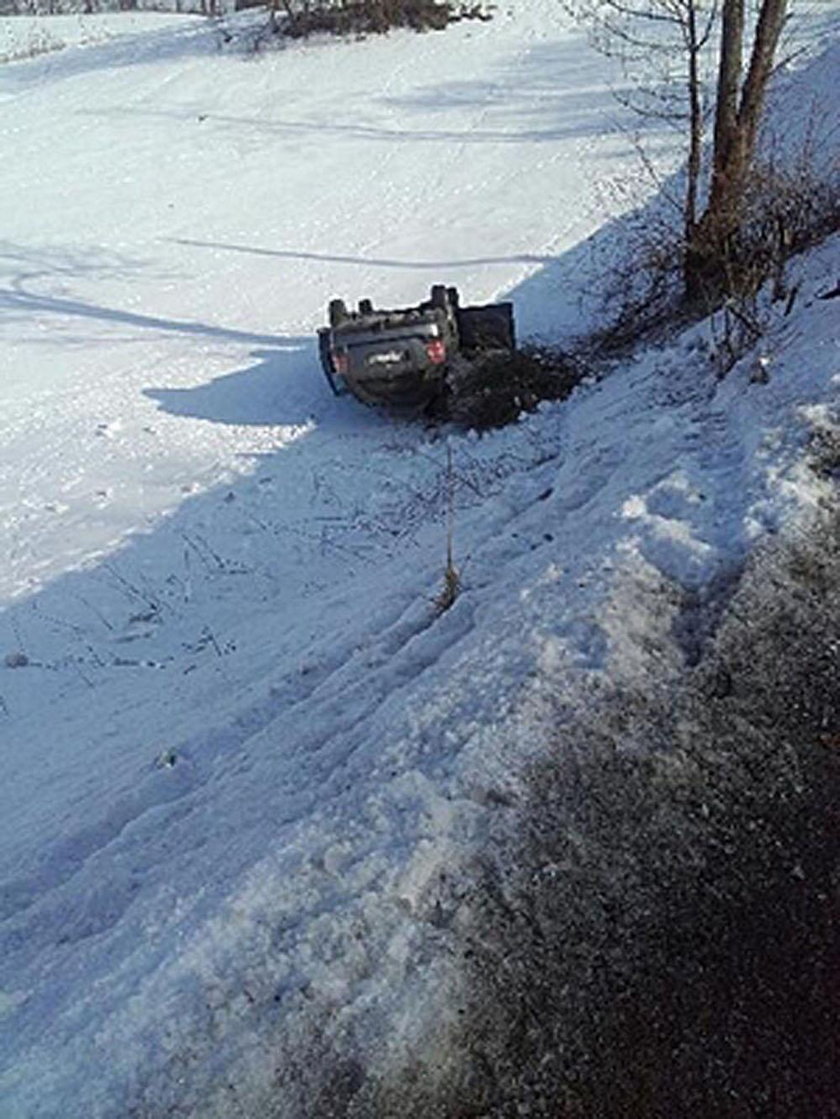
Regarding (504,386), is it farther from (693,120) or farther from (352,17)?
(352,17)

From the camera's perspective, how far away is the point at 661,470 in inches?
175

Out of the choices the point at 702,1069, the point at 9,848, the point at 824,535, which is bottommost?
the point at 9,848

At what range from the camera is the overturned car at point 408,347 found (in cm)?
941

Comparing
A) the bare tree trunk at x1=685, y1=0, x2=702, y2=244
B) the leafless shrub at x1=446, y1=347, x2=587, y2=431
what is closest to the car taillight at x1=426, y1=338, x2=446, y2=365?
the leafless shrub at x1=446, y1=347, x2=587, y2=431

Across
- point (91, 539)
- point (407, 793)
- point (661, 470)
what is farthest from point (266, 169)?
point (407, 793)

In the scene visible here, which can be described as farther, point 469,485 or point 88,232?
point 88,232

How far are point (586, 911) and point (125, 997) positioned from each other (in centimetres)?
119

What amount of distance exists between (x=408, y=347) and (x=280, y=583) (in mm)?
3103

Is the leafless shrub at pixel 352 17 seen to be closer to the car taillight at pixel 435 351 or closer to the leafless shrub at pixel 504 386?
the leafless shrub at pixel 504 386

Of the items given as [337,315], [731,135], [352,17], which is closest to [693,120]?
[731,135]

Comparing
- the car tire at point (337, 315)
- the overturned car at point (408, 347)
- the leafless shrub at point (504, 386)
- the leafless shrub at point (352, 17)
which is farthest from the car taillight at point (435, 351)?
the leafless shrub at point (352, 17)

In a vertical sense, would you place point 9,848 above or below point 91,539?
above

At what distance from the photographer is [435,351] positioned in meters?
9.45

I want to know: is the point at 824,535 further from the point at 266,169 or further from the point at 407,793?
the point at 266,169
